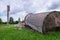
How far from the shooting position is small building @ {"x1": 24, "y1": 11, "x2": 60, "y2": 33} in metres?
13.6

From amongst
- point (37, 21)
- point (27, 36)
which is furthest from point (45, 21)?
point (27, 36)

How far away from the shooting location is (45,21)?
14.0 metres

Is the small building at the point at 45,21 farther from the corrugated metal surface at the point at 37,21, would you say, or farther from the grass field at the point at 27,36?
the grass field at the point at 27,36

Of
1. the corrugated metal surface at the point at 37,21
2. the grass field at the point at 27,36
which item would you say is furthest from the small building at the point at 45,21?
the grass field at the point at 27,36

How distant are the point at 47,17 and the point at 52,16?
889 mm

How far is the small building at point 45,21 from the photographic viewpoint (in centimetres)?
1362

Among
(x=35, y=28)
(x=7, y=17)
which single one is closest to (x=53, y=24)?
(x=35, y=28)

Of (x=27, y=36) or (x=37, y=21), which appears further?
(x=37, y=21)

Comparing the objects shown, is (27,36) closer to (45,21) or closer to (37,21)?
(45,21)

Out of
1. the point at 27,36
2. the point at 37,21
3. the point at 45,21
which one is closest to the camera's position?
the point at 27,36

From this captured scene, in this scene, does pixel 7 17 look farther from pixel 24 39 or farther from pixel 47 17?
pixel 24 39

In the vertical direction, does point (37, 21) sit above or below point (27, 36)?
above

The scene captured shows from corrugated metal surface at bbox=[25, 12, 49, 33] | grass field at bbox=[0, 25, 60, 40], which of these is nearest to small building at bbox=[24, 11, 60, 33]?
corrugated metal surface at bbox=[25, 12, 49, 33]

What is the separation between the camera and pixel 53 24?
1496cm
